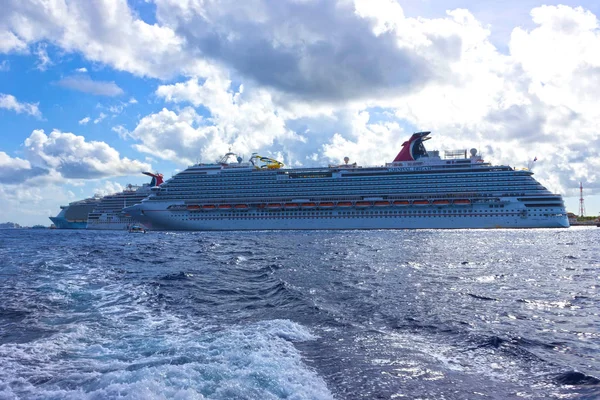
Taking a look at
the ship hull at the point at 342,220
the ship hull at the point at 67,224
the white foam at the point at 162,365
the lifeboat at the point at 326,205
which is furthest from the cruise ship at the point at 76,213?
the white foam at the point at 162,365

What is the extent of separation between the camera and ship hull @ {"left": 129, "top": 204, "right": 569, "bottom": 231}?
80625mm

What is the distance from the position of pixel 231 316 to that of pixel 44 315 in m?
5.66

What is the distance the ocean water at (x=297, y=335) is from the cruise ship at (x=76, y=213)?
12728 cm

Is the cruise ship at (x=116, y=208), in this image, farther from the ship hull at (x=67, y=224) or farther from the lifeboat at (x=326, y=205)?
the lifeboat at (x=326, y=205)

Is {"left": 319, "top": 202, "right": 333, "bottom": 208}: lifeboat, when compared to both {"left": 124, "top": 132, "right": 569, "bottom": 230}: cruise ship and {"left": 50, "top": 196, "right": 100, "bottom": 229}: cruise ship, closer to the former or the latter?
{"left": 124, "top": 132, "right": 569, "bottom": 230}: cruise ship

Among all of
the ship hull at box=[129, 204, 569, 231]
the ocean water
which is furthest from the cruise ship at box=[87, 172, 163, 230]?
the ocean water

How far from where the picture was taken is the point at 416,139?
315 feet

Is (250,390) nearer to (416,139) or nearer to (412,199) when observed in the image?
(412,199)

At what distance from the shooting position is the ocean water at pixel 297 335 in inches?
319

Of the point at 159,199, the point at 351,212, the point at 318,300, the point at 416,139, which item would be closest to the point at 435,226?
the point at 351,212

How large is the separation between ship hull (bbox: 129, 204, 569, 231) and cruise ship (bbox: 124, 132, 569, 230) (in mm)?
184

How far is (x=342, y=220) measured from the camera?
8469 cm

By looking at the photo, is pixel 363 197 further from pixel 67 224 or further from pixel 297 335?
pixel 67 224

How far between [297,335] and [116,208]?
119141 millimetres
